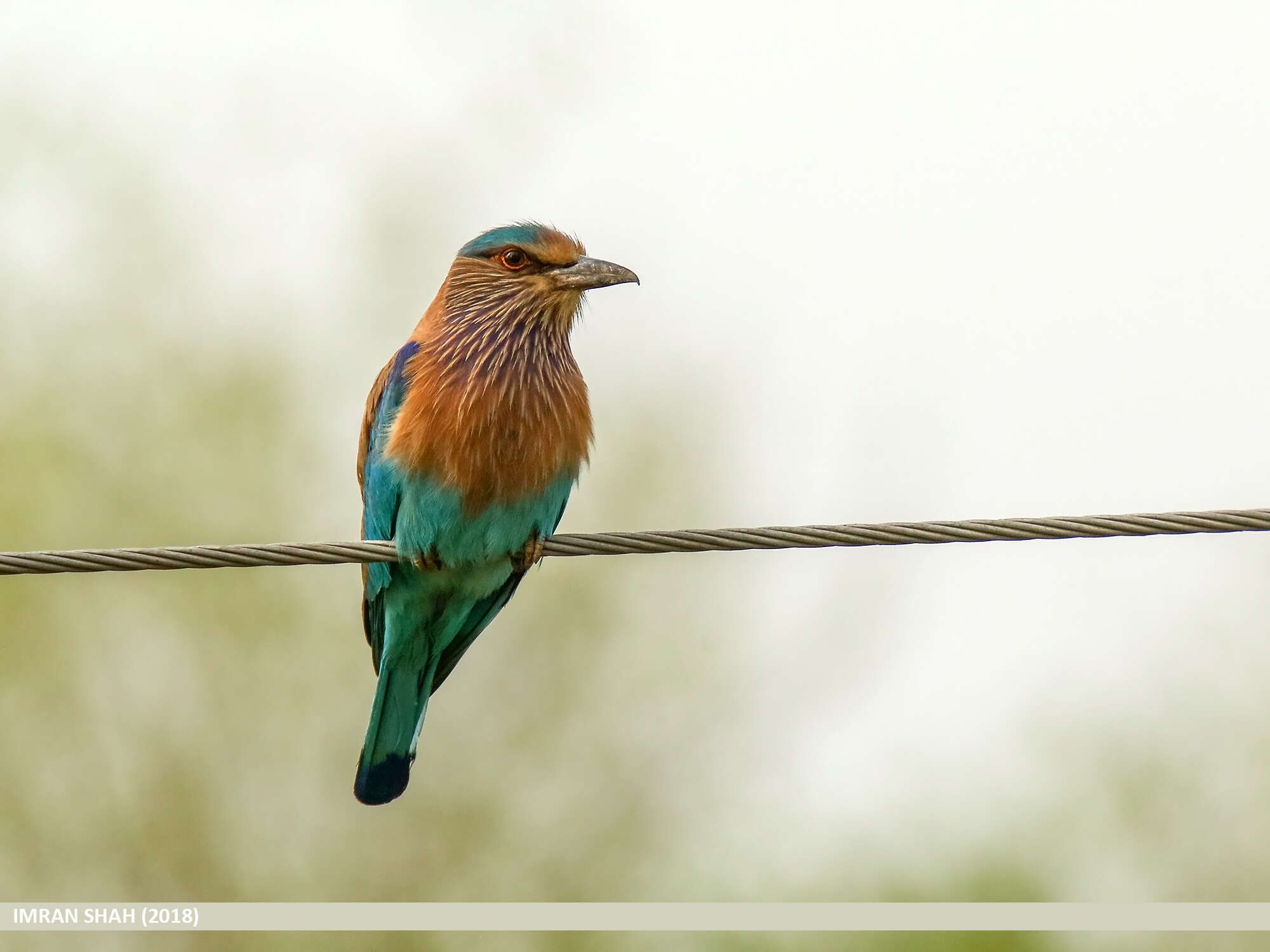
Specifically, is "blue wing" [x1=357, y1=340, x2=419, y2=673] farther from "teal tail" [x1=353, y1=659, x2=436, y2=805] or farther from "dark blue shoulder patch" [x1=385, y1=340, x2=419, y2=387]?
"teal tail" [x1=353, y1=659, x2=436, y2=805]

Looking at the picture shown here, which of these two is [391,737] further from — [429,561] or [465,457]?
[465,457]

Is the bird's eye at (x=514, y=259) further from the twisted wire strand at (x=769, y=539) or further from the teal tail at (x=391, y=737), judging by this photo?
the twisted wire strand at (x=769, y=539)

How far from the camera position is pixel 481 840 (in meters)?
10.5

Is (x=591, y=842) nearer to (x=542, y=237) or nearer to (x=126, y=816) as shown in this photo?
(x=126, y=816)

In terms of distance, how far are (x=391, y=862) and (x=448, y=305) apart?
6022mm

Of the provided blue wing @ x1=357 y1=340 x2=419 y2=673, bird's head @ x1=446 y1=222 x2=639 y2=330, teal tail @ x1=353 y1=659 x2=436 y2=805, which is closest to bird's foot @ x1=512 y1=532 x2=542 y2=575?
blue wing @ x1=357 y1=340 x2=419 y2=673

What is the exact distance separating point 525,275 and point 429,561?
120 centimetres

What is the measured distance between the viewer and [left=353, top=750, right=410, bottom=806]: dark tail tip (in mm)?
5383

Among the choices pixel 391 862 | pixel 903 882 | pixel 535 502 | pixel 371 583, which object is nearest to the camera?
pixel 535 502

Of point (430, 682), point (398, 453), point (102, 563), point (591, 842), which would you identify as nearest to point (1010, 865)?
point (591, 842)

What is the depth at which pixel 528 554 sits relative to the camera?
477cm

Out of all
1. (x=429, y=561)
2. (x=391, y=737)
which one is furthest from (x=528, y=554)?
(x=391, y=737)

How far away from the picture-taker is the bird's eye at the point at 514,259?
17.6 feet

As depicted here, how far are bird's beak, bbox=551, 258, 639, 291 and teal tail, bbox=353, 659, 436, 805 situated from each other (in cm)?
150
